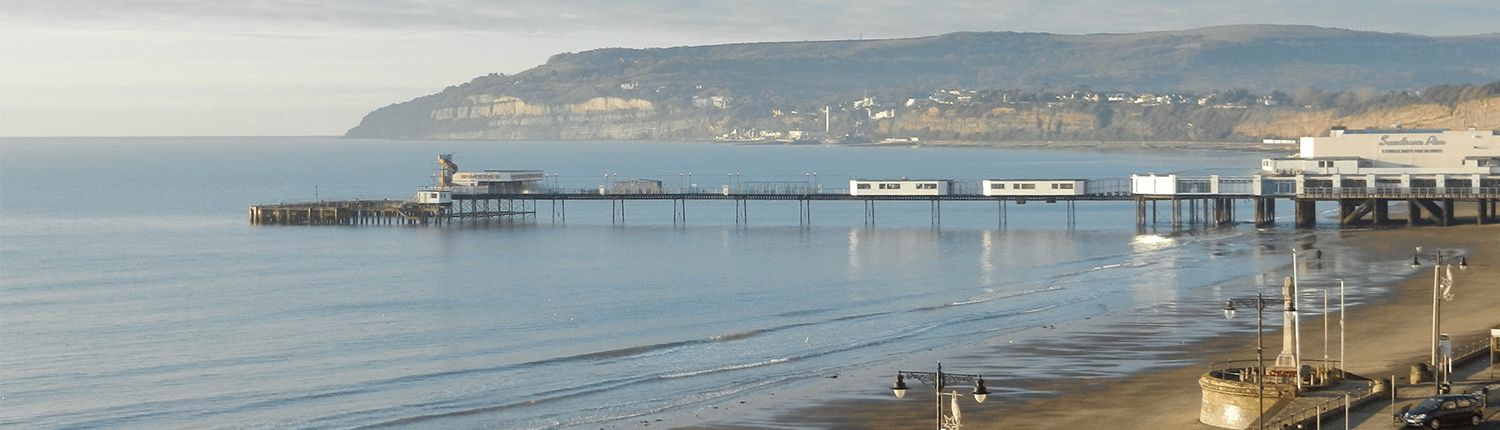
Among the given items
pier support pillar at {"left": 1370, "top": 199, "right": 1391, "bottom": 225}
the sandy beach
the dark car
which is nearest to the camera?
the dark car

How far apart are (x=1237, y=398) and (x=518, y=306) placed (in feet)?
118

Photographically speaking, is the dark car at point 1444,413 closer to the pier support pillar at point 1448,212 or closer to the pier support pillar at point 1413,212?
the pier support pillar at point 1448,212

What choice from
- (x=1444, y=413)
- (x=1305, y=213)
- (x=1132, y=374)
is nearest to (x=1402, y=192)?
(x=1305, y=213)

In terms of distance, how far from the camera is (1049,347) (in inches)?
2140

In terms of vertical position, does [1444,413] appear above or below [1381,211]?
below

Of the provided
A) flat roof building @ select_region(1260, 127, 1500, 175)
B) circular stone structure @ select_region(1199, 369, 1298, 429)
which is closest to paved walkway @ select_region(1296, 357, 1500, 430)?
circular stone structure @ select_region(1199, 369, 1298, 429)

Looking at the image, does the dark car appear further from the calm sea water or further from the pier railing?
the pier railing

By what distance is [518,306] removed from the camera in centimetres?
6988

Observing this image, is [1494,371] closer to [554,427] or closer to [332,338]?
[554,427]

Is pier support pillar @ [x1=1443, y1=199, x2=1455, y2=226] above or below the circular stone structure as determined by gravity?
above

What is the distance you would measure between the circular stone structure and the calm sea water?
1172 cm

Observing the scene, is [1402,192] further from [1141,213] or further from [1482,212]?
[1141,213]

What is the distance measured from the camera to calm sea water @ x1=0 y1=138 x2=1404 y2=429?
47.4 metres

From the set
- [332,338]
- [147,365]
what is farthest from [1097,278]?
[147,365]
